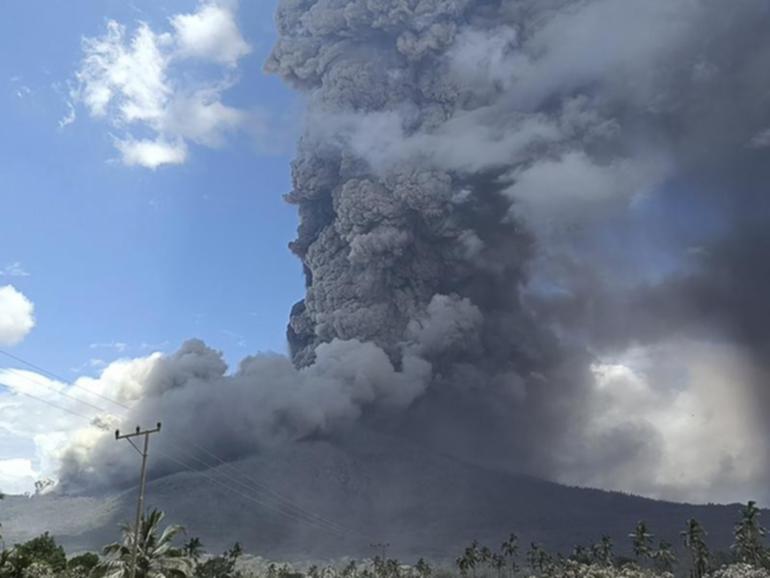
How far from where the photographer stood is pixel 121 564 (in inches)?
1781

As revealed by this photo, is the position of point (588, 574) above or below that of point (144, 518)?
below

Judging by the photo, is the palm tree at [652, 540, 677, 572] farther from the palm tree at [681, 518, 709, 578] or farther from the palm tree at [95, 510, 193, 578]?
the palm tree at [95, 510, 193, 578]

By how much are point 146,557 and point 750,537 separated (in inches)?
3791

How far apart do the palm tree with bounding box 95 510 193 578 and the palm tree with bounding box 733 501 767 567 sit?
92843 millimetres

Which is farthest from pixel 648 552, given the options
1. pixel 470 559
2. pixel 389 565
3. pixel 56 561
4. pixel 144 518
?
pixel 144 518

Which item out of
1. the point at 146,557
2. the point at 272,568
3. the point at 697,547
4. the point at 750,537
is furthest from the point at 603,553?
the point at 146,557

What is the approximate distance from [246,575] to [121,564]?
153 meters

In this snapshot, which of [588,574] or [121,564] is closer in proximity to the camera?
[121,564]

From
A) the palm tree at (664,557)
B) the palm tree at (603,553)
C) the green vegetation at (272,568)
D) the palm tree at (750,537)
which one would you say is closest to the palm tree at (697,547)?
the green vegetation at (272,568)

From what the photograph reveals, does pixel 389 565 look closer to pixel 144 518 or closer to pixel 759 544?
pixel 759 544

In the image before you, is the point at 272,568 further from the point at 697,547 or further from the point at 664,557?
the point at 697,547

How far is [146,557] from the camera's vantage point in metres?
47.5

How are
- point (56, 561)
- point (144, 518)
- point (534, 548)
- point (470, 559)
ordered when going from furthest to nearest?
point (534, 548)
point (470, 559)
point (56, 561)
point (144, 518)

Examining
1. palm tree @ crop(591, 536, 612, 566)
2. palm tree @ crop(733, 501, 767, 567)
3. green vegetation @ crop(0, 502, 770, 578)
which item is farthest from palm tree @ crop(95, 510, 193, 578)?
palm tree @ crop(591, 536, 612, 566)
